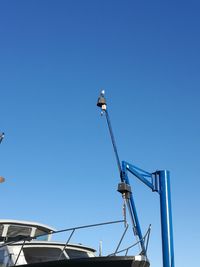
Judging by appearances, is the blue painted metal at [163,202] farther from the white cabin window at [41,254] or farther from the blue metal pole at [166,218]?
the white cabin window at [41,254]

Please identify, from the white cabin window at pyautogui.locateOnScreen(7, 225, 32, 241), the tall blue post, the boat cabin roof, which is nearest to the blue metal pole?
the tall blue post

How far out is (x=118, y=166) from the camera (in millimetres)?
15430

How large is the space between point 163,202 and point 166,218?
632mm

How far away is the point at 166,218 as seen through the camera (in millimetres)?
14305

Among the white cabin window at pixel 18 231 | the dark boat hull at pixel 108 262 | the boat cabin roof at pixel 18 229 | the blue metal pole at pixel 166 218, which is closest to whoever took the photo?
the dark boat hull at pixel 108 262

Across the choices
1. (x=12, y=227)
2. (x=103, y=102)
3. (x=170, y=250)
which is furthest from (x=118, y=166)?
(x=12, y=227)

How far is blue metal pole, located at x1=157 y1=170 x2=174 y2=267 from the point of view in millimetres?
13594

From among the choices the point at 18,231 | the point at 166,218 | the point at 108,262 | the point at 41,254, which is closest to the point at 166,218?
the point at 166,218

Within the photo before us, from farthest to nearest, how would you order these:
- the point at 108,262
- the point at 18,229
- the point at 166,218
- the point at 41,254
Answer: the point at 166,218, the point at 18,229, the point at 41,254, the point at 108,262

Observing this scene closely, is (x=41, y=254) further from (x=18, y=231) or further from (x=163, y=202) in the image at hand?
(x=163, y=202)

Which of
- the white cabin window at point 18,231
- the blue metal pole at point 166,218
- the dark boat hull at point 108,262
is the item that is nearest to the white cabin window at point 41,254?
the dark boat hull at point 108,262

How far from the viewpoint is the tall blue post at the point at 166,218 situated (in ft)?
44.6

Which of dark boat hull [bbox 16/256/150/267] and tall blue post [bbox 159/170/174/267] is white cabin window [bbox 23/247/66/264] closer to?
dark boat hull [bbox 16/256/150/267]

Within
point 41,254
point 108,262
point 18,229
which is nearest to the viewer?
point 108,262
